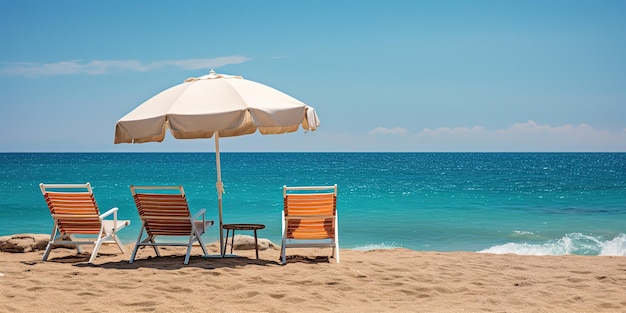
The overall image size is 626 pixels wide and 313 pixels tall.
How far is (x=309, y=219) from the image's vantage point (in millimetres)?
6781

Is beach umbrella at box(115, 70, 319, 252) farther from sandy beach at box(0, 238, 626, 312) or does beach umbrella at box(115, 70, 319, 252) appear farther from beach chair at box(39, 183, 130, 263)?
sandy beach at box(0, 238, 626, 312)

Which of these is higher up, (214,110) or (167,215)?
(214,110)

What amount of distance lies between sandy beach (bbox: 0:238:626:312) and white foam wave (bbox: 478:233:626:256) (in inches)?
128

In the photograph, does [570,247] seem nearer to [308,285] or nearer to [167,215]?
[308,285]

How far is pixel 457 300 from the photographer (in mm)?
5059

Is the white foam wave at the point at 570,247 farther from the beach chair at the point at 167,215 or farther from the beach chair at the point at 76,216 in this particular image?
the beach chair at the point at 76,216

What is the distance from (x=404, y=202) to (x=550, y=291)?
1538cm

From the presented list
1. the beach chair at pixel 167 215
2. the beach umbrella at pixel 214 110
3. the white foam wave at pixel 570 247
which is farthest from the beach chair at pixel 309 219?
the white foam wave at pixel 570 247

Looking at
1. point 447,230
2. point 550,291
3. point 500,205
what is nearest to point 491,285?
point 550,291

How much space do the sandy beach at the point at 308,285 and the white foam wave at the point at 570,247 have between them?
3.26 metres

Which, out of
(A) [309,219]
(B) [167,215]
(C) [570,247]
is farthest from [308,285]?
(C) [570,247]

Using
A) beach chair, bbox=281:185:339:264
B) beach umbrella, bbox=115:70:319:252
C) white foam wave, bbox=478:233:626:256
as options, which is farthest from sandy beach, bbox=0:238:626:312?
white foam wave, bbox=478:233:626:256

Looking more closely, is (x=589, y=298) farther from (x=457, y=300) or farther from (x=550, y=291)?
(x=457, y=300)

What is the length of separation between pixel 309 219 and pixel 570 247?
21.1 ft
